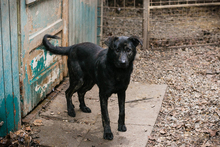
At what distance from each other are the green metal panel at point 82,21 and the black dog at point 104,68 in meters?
1.44

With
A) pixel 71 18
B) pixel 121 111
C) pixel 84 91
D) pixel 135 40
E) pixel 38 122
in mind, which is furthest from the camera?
pixel 71 18

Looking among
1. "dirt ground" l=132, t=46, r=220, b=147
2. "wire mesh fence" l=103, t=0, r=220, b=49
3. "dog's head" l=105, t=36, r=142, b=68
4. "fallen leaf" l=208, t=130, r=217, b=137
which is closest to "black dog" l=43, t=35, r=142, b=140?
"dog's head" l=105, t=36, r=142, b=68

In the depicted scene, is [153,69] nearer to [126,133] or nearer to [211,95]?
[211,95]

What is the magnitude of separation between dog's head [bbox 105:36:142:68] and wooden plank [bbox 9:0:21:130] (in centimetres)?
133

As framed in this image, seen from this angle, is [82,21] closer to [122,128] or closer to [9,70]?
[9,70]

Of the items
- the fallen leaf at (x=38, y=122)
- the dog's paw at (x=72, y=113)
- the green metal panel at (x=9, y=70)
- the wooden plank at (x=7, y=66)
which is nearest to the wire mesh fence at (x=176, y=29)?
the dog's paw at (x=72, y=113)

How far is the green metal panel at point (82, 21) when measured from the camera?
6.63m

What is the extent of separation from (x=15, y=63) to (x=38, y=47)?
0.85 m

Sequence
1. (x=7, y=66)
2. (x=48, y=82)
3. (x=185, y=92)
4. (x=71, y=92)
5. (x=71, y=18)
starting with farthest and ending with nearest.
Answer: (x=71, y=18) < (x=185, y=92) < (x=48, y=82) < (x=71, y=92) < (x=7, y=66)

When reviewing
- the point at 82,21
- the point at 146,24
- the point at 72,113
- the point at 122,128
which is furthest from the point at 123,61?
the point at 146,24

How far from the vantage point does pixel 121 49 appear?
4055 mm

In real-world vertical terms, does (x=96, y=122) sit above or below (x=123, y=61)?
below

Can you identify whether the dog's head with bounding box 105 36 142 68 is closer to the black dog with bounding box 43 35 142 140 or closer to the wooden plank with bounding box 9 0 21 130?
the black dog with bounding box 43 35 142 140

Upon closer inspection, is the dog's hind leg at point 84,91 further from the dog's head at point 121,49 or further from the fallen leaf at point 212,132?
the fallen leaf at point 212,132
